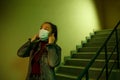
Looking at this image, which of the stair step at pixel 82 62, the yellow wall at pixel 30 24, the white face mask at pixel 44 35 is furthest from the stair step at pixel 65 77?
the white face mask at pixel 44 35

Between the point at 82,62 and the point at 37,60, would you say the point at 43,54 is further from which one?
the point at 82,62

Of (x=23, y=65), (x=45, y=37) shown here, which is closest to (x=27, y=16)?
(x=23, y=65)

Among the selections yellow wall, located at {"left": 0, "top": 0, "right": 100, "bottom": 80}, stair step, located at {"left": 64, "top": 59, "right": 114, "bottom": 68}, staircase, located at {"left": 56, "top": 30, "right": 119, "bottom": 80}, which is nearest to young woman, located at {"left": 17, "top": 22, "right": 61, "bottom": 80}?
yellow wall, located at {"left": 0, "top": 0, "right": 100, "bottom": 80}

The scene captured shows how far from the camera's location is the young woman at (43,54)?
2.11 metres

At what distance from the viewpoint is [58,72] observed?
505 centimetres

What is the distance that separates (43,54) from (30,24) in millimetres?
2439

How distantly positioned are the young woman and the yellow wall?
A: 173 centimetres

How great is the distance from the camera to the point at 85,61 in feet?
15.8

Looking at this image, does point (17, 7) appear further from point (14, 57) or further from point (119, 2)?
point (119, 2)

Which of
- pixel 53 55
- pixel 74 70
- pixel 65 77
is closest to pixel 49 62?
pixel 53 55

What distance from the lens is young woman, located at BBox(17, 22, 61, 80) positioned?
2105 millimetres

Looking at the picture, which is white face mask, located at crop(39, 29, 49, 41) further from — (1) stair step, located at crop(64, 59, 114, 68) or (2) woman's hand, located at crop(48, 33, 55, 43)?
(1) stair step, located at crop(64, 59, 114, 68)

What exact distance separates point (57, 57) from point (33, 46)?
0.32 metres

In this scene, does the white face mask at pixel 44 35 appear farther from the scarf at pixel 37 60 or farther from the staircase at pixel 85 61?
the staircase at pixel 85 61
